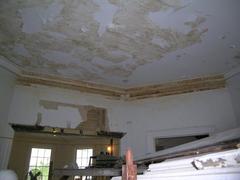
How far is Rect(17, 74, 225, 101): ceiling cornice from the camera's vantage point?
11.6 ft

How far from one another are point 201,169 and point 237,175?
0.29 metres

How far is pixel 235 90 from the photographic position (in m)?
3.33

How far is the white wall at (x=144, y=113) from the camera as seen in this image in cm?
332

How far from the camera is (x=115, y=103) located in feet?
12.8

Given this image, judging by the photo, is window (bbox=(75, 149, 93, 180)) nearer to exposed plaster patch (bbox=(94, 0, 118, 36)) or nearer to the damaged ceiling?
the damaged ceiling

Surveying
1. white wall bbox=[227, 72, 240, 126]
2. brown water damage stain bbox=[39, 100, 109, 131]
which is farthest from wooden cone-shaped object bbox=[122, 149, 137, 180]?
white wall bbox=[227, 72, 240, 126]

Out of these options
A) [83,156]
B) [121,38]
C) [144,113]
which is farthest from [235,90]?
[83,156]

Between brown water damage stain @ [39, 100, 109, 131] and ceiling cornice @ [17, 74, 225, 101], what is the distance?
334 mm

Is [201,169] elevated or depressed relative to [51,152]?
depressed

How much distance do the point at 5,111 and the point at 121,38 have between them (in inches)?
82.7

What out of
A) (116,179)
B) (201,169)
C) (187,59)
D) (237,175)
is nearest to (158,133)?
(187,59)

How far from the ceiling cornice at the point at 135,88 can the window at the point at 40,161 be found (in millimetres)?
5433

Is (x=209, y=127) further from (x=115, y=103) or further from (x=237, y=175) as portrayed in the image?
(x=237, y=175)

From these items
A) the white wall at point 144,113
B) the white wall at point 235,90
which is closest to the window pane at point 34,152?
the white wall at point 144,113
